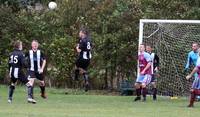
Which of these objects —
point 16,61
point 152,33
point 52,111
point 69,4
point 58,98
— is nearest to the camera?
point 52,111

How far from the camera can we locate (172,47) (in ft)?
87.7

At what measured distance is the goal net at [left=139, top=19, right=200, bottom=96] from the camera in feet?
86.3

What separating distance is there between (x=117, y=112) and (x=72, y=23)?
12900 mm

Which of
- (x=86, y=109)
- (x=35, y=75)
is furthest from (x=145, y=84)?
(x=86, y=109)

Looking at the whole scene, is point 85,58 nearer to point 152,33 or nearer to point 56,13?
point 152,33

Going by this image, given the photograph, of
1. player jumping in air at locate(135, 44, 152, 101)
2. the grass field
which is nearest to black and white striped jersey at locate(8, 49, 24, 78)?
the grass field

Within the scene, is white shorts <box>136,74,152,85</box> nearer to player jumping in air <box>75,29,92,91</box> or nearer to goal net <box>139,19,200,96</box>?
player jumping in air <box>75,29,92,91</box>

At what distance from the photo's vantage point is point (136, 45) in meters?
28.1

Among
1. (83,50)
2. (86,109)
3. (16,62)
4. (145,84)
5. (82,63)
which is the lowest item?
(86,109)

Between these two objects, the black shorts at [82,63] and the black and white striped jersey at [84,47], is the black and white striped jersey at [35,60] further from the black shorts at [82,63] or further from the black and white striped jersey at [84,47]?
the black shorts at [82,63]

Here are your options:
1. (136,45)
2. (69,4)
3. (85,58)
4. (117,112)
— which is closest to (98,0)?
(69,4)

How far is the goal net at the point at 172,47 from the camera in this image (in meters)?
26.3

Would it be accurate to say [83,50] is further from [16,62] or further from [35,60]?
[16,62]

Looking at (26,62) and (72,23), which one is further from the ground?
(72,23)
